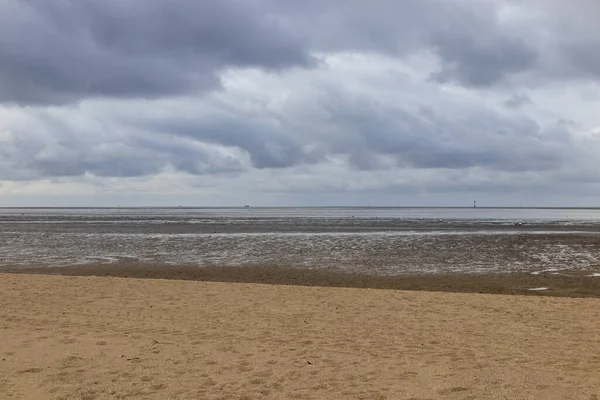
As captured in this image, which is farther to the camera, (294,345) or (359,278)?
(359,278)

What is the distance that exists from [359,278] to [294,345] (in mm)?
13184

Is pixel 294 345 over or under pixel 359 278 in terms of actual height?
over

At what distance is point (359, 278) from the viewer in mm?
23578

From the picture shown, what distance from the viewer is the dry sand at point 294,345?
8.11 m

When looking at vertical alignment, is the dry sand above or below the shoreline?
above

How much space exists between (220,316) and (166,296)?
11.5 feet

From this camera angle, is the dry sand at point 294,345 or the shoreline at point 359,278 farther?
the shoreline at point 359,278

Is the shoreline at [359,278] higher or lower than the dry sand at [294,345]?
lower

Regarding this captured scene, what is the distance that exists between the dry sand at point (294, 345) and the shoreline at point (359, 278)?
4084mm

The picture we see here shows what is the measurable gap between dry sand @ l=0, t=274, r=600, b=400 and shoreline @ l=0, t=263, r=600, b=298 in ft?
13.4

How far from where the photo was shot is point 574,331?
11.8m

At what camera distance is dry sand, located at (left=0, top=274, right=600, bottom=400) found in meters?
8.11

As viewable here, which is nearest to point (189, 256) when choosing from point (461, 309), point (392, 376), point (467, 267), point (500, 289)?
point (467, 267)

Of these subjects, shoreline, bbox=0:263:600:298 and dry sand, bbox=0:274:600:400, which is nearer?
dry sand, bbox=0:274:600:400
